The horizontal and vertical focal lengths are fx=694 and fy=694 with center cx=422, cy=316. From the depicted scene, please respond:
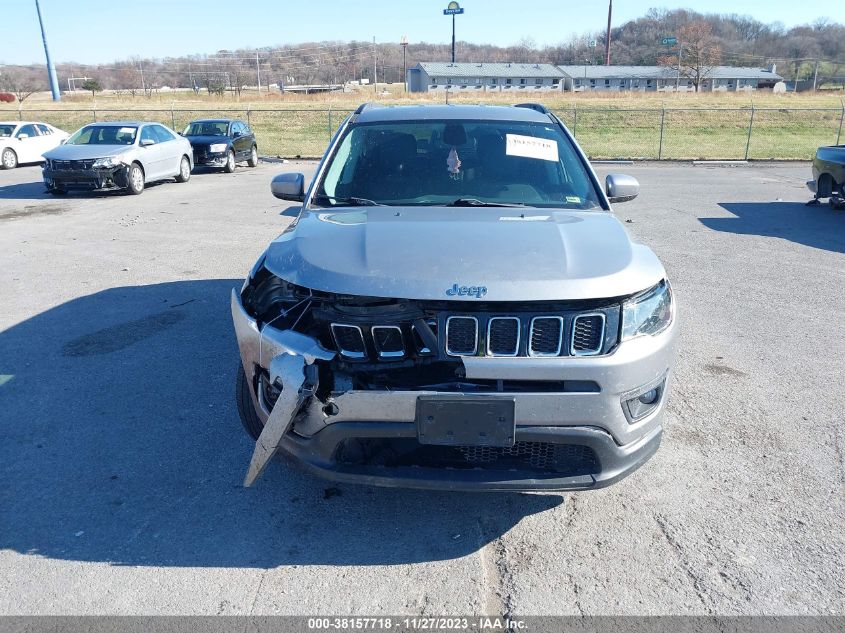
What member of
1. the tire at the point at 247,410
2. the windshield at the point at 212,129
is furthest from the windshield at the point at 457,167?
the windshield at the point at 212,129

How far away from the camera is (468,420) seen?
2812mm

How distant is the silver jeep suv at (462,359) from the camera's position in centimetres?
286

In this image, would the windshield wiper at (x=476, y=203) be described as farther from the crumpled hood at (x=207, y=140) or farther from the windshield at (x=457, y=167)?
the crumpled hood at (x=207, y=140)

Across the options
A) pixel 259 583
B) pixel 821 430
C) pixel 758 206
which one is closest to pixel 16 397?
pixel 259 583

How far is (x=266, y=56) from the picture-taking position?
160875mm

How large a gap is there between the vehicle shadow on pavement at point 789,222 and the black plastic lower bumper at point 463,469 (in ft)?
27.0

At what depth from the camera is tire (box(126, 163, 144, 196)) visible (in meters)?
15.0

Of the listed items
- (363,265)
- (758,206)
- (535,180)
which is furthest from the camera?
(758,206)

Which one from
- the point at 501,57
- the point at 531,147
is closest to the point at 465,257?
the point at 531,147

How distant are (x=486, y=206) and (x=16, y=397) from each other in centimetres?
337

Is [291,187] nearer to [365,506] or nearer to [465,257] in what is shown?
[465,257]

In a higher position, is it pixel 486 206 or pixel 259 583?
pixel 486 206

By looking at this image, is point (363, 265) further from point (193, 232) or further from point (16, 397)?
point (193, 232)

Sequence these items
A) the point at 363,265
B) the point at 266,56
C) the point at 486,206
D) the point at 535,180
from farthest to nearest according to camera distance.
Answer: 1. the point at 266,56
2. the point at 535,180
3. the point at 486,206
4. the point at 363,265
